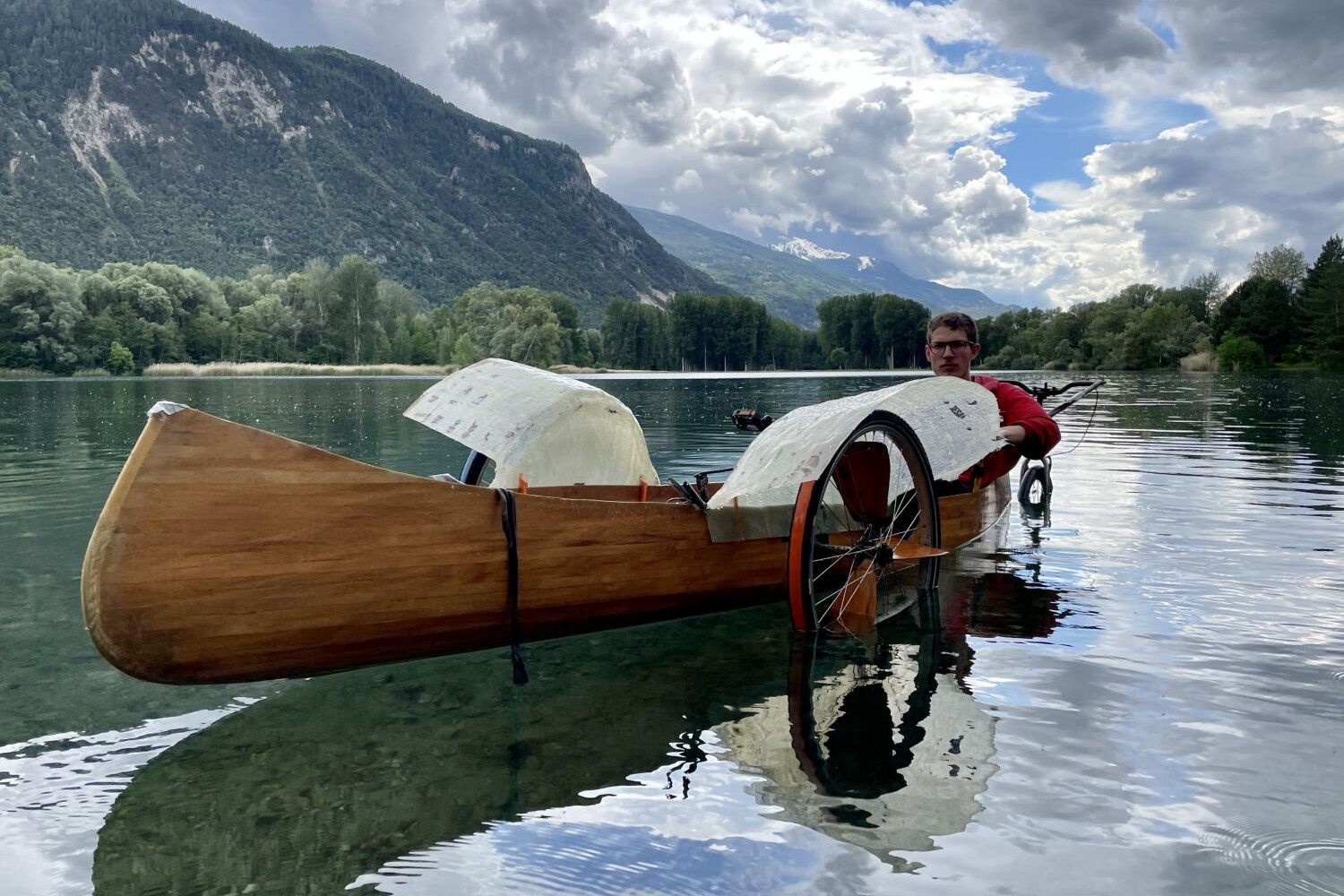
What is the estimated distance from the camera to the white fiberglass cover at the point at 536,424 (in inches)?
328

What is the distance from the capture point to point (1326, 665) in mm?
6109

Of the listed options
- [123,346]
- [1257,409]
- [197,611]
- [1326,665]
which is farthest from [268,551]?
[123,346]

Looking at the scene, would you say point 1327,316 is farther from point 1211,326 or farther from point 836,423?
point 836,423

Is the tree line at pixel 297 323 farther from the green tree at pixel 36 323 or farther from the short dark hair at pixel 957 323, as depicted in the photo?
the short dark hair at pixel 957 323

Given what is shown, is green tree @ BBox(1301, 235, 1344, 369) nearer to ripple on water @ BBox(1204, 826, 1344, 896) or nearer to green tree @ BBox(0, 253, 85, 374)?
ripple on water @ BBox(1204, 826, 1344, 896)

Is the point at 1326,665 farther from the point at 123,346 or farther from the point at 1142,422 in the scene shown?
the point at 123,346

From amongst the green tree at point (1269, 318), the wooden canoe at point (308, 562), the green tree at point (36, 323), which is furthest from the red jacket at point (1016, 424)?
the green tree at point (1269, 318)

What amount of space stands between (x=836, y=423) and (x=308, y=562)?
11.6ft

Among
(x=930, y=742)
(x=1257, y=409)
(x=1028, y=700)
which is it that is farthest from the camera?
(x=1257, y=409)

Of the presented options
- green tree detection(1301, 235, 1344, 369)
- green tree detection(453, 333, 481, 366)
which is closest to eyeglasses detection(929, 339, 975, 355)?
green tree detection(1301, 235, 1344, 369)

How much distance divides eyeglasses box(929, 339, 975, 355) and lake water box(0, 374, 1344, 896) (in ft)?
7.37

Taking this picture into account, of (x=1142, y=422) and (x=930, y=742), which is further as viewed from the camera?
(x=1142, y=422)

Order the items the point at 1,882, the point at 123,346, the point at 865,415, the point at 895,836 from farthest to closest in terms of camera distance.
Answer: the point at 123,346, the point at 865,415, the point at 895,836, the point at 1,882

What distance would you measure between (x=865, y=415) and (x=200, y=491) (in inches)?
164
